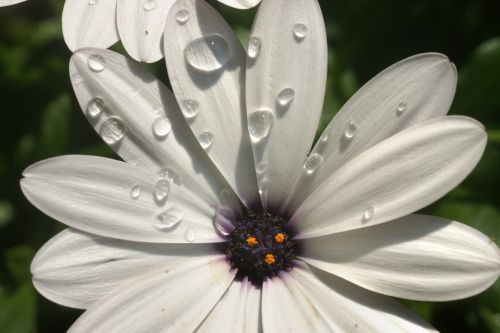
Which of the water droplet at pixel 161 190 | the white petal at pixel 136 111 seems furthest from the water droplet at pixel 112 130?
the water droplet at pixel 161 190

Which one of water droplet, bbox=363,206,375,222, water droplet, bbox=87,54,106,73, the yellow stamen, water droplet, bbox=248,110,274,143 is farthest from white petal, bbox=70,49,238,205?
water droplet, bbox=363,206,375,222

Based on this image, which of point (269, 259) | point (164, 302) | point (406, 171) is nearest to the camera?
point (406, 171)

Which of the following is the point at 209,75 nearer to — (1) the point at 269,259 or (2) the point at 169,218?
(2) the point at 169,218

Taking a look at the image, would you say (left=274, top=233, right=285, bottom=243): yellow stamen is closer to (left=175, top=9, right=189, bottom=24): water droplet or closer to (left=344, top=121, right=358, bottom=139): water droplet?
(left=344, top=121, right=358, bottom=139): water droplet

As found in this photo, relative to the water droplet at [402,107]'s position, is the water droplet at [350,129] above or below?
below

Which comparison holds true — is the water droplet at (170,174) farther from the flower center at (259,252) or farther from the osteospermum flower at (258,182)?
the flower center at (259,252)

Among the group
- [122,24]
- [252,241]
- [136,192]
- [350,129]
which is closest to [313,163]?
[350,129]
